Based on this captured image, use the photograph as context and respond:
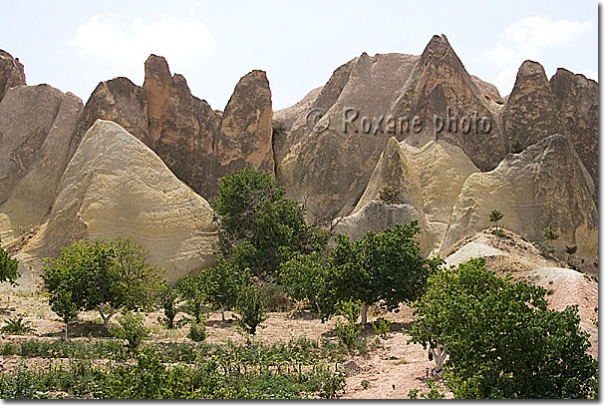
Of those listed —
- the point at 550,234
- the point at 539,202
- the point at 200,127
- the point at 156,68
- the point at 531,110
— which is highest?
the point at 156,68

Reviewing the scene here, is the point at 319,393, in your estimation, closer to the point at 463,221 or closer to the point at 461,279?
the point at 461,279

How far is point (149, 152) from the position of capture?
28000 mm

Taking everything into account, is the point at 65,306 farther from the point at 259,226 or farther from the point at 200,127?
the point at 200,127

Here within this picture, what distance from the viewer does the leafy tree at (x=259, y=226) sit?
23984 mm

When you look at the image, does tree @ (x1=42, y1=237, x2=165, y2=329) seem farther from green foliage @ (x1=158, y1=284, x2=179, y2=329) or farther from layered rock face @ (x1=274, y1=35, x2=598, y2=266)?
layered rock face @ (x1=274, y1=35, x2=598, y2=266)

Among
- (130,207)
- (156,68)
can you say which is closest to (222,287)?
(130,207)

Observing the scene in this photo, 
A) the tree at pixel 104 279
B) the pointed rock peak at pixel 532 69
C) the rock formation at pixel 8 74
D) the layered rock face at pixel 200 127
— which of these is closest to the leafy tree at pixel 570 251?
the pointed rock peak at pixel 532 69

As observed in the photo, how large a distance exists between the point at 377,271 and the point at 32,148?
74.9 ft

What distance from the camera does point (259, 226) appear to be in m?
25.0

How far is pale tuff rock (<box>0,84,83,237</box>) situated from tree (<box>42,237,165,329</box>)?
15190mm

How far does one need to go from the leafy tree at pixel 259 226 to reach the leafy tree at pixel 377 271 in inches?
217

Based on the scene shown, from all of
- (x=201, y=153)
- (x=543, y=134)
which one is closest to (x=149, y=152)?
(x=201, y=153)

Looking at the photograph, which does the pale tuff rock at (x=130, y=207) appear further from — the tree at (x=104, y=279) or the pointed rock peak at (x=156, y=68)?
the tree at (x=104, y=279)

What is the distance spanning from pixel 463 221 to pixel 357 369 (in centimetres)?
1378
